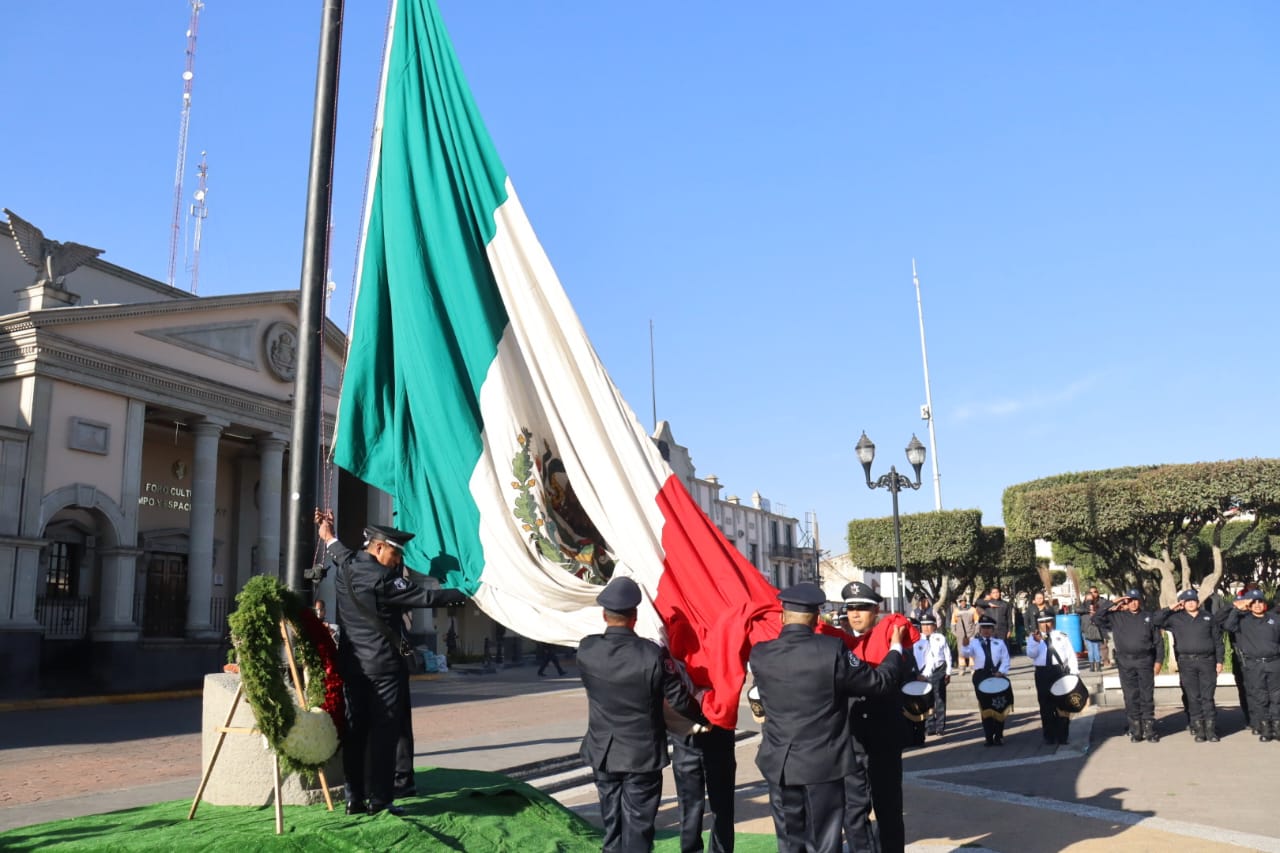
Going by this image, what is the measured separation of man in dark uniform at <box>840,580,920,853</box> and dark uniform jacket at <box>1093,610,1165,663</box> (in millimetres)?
7446

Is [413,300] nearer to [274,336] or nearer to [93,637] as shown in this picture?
[93,637]

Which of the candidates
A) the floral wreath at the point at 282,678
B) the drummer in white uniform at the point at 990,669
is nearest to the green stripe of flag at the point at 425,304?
the floral wreath at the point at 282,678

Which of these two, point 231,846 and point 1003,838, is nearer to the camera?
point 231,846

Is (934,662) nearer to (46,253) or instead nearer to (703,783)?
(703,783)

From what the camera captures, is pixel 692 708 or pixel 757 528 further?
pixel 757 528

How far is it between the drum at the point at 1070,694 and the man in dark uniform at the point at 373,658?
825 centimetres

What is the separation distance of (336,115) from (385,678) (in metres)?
3.72

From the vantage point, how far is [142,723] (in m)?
16.9

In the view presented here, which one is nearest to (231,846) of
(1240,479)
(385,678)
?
(385,678)

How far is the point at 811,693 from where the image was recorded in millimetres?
5469

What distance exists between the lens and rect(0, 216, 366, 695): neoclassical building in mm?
21984

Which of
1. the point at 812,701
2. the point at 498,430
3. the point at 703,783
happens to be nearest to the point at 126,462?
the point at 498,430

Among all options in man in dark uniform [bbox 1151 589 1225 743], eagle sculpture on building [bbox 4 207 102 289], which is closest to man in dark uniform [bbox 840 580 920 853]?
man in dark uniform [bbox 1151 589 1225 743]

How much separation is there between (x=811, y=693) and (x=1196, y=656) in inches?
364
